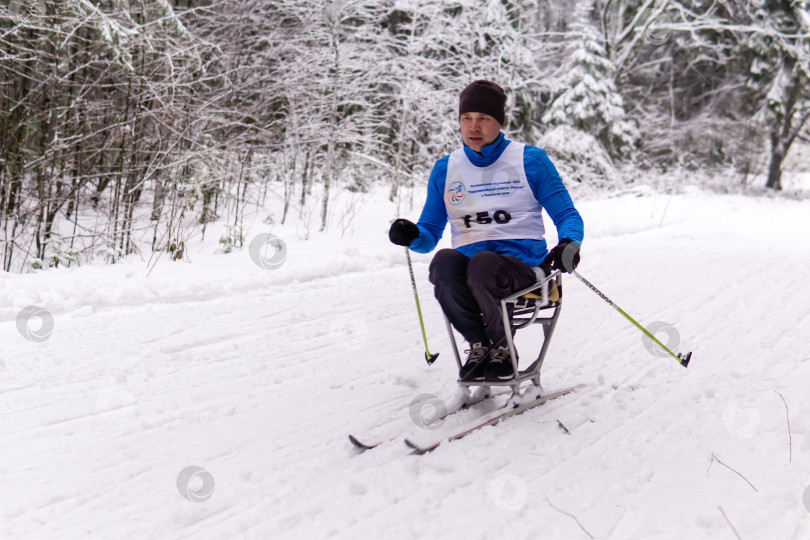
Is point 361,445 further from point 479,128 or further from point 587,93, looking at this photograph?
point 587,93

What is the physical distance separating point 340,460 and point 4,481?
117 cm

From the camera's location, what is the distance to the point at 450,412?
266 cm

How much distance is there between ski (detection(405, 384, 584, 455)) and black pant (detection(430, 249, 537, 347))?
1.02 feet

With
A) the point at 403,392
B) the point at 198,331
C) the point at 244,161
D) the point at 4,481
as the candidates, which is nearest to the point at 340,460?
Answer: the point at 403,392

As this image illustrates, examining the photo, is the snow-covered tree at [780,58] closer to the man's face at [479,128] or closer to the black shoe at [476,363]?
the man's face at [479,128]

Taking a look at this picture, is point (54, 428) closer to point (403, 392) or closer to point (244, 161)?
point (403, 392)

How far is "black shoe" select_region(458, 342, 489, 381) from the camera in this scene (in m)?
2.64

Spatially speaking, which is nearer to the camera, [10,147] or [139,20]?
[10,147]

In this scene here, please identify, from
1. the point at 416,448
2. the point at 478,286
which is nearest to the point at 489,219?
the point at 478,286

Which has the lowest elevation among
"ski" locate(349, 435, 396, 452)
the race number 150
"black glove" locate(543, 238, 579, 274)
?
"ski" locate(349, 435, 396, 452)

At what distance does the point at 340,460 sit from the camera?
7.13 feet

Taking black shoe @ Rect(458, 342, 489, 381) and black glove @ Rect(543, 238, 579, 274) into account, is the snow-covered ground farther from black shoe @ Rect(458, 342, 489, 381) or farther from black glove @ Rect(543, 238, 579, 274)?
black glove @ Rect(543, 238, 579, 274)

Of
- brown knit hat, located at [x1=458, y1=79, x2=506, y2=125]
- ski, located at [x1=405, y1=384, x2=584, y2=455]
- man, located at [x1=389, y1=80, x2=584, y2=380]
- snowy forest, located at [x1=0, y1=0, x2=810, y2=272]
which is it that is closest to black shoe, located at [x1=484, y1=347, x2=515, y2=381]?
man, located at [x1=389, y1=80, x2=584, y2=380]

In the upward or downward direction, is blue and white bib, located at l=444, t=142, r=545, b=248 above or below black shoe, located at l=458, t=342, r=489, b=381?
above
